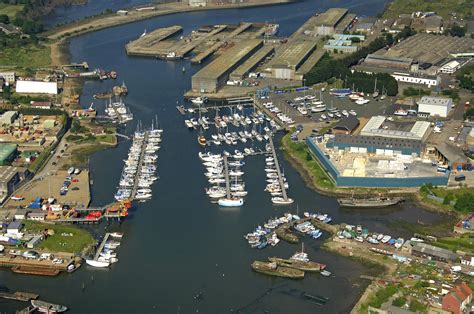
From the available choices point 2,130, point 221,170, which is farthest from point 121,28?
point 221,170

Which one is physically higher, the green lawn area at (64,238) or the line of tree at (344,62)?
the line of tree at (344,62)

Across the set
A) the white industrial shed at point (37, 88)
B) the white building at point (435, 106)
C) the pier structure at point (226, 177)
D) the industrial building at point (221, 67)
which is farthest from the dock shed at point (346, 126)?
the white industrial shed at point (37, 88)

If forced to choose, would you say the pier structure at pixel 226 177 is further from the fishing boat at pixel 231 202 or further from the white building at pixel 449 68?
the white building at pixel 449 68

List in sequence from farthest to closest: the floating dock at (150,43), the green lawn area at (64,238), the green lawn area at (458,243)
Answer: the floating dock at (150,43), the green lawn area at (64,238), the green lawn area at (458,243)

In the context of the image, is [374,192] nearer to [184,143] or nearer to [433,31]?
[184,143]

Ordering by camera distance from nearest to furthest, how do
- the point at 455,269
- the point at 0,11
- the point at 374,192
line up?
the point at 455,269 → the point at 374,192 → the point at 0,11

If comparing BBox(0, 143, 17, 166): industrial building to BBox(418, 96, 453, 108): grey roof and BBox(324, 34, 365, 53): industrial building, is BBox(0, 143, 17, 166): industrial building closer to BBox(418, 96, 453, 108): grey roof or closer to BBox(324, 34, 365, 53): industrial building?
BBox(418, 96, 453, 108): grey roof

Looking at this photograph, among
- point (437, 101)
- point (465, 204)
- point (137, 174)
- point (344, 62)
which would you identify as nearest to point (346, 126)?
point (437, 101)

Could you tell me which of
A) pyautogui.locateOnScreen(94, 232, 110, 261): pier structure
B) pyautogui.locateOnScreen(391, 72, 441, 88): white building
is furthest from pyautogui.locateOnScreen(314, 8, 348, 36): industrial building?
pyautogui.locateOnScreen(94, 232, 110, 261): pier structure

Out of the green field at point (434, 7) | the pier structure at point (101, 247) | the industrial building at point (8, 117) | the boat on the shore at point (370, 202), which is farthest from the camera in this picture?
the green field at point (434, 7)
